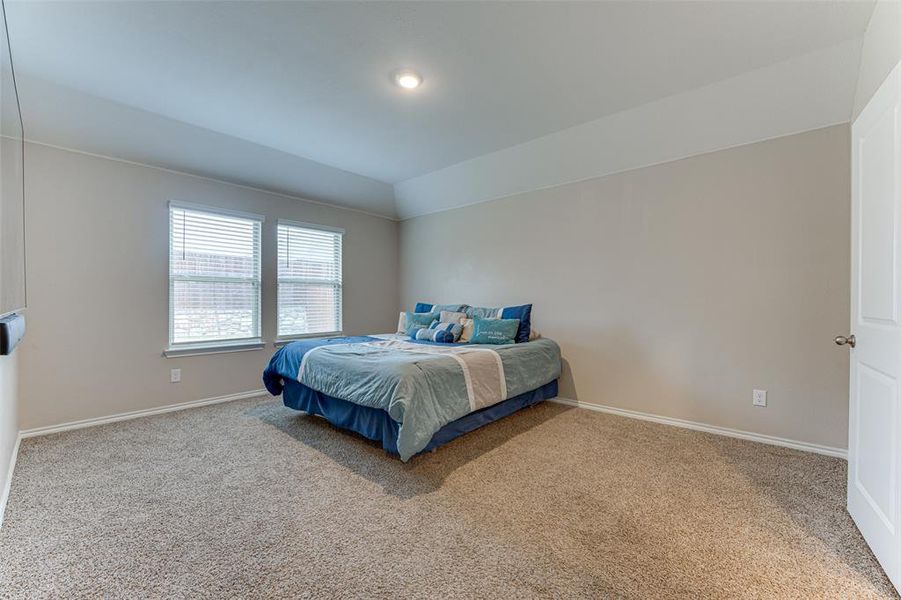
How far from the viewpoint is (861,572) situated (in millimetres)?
1487

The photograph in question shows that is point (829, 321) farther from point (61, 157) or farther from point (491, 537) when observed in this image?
point (61, 157)

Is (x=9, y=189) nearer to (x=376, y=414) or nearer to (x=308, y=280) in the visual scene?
(x=376, y=414)

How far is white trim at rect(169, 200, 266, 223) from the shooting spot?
360cm

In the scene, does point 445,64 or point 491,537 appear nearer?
point 491,537

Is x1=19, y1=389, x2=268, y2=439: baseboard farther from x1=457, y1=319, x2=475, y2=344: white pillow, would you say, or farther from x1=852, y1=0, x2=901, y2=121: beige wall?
x1=852, y1=0, x2=901, y2=121: beige wall

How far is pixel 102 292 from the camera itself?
10.6 feet

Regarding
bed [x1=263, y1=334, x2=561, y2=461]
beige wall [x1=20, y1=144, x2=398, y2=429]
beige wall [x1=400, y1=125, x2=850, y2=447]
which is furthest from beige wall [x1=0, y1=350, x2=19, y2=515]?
beige wall [x1=400, y1=125, x2=850, y2=447]

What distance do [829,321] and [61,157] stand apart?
592cm

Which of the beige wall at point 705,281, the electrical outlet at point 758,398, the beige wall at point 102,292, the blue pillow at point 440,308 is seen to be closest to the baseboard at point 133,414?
the beige wall at point 102,292

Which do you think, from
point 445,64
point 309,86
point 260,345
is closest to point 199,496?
point 260,345

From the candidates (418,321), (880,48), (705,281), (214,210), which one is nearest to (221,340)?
(214,210)

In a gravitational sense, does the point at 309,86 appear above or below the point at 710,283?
above

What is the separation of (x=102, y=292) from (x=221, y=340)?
1.05 meters

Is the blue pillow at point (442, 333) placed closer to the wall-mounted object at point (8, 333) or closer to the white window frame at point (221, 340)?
the white window frame at point (221, 340)
